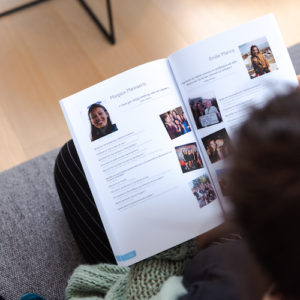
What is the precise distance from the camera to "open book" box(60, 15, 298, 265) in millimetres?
633

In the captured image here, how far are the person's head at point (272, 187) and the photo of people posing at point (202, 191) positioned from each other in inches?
10.8

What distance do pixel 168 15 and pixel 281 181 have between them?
46.9 inches

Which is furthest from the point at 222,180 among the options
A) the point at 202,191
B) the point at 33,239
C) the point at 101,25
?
the point at 101,25

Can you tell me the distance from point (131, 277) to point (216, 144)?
0.90 ft

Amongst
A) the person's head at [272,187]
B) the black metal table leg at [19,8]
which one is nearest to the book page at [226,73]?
the person's head at [272,187]

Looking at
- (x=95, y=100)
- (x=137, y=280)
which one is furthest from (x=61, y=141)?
(x=137, y=280)

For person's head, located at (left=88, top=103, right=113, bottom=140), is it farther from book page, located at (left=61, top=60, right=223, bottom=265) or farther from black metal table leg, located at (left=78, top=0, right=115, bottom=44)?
black metal table leg, located at (left=78, top=0, right=115, bottom=44)

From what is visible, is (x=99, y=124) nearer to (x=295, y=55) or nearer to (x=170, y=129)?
(x=170, y=129)

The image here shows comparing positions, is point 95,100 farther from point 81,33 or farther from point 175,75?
point 81,33

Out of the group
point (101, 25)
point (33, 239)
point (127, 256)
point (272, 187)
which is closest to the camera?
point (272, 187)

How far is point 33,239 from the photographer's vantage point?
3.21 feet

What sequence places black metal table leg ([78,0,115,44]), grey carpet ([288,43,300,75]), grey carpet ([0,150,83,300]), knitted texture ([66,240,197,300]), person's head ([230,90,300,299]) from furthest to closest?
black metal table leg ([78,0,115,44])
grey carpet ([288,43,300,75])
grey carpet ([0,150,83,300])
knitted texture ([66,240,197,300])
person's head ([230,90,300,299])

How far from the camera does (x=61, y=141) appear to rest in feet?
3.85

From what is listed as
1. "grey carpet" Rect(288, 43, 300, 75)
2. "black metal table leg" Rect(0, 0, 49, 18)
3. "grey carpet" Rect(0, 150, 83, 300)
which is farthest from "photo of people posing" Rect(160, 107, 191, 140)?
"black metal table leg" Rect(0, 0, 49, 18)
